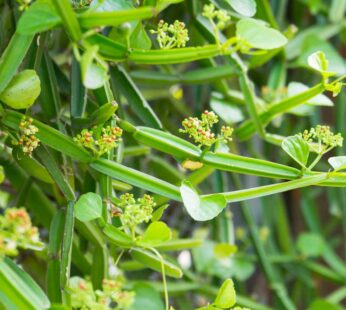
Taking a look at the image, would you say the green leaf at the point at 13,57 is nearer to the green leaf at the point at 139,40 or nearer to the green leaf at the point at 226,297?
the green leaf at the point at 139,40

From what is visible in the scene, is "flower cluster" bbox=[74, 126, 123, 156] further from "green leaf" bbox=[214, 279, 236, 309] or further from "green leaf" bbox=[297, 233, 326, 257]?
"green leaf" bbox=[297, 233, 326, 257]

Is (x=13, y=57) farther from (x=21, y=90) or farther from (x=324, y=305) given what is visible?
(x=324, y=305)

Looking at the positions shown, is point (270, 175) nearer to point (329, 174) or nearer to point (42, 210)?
point (329, 174)

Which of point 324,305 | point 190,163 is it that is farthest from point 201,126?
point 324,305

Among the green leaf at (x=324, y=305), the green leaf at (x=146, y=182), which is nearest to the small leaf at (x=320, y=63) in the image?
the green leaf at (x=146, y=182)

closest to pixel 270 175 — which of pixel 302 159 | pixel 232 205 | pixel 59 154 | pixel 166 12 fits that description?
pixel 302 159
